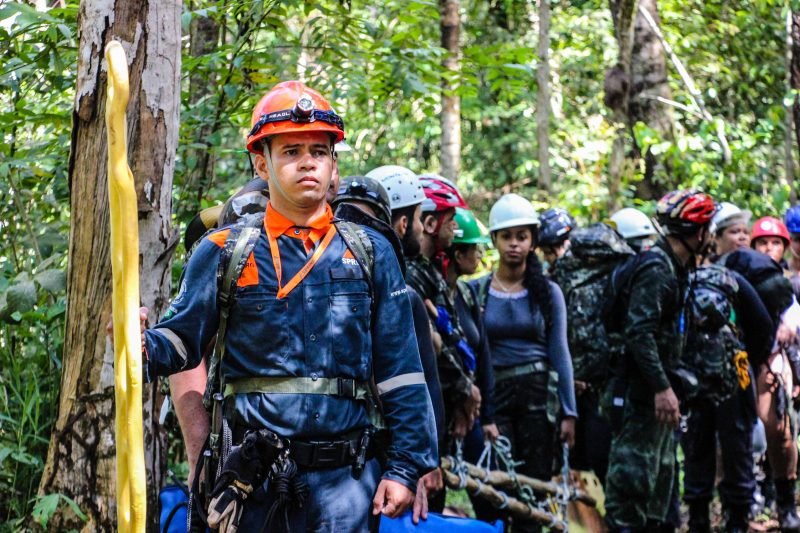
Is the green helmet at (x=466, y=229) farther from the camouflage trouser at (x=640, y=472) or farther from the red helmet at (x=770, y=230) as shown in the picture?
the red helmet at (x=770, y=230)

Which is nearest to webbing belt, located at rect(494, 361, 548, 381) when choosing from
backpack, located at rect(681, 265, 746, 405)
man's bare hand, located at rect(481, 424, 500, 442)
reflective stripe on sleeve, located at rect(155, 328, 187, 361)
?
man's bare hand, located at rect(481, 424, 500, 442)

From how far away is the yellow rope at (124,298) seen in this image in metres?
2.09

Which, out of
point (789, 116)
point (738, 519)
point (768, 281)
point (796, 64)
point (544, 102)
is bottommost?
point (738, 519)

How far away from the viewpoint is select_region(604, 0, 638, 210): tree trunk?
13609 millimetres

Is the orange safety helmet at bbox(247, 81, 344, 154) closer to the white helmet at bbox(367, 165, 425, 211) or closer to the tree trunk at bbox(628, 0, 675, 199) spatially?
the white helmet at bbox(367, 165, 425, 211)

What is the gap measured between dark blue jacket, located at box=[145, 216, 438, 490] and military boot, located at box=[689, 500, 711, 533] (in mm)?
5244

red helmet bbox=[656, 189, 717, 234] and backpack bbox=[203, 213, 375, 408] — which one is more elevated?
red helmet bbox=[656, 189, 717, 234]

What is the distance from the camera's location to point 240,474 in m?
3.27

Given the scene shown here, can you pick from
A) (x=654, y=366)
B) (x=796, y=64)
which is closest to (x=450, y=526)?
(x=654, y=366)

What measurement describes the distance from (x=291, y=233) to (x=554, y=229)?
576 cm

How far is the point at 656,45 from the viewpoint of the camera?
46.5 ft

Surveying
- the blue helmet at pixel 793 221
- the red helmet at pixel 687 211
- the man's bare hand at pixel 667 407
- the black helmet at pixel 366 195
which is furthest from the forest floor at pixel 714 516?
the black helmet at pixel 366 195

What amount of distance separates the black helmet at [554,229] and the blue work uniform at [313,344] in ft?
18.3

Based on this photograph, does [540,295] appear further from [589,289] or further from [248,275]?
[248,275]
